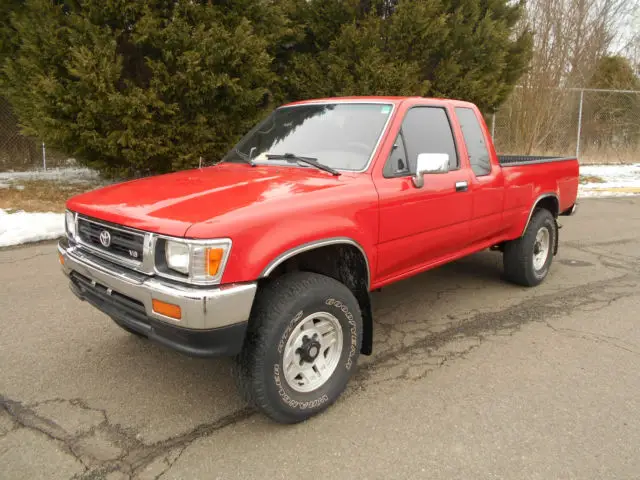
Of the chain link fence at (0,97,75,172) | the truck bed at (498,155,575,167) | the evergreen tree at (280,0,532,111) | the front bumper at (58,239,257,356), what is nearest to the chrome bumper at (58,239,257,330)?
the front bumper at (58,239,257,356)

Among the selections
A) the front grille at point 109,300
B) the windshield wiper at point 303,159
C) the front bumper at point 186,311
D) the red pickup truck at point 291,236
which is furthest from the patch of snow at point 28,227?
the front bumper at point 186,311

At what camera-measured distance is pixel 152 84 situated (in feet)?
28.2

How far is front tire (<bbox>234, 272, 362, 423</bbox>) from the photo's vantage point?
2.67 meters

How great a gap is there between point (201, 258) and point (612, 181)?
1523 centimetres

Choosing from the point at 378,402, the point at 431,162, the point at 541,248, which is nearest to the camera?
the point at 378,402

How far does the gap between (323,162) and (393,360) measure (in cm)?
149

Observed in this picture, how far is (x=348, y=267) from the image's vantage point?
3.35m

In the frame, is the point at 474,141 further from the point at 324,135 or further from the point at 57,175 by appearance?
the point at 57,175

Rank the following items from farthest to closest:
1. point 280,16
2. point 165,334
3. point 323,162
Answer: point 280,16 → point 323,162 → point 165,334

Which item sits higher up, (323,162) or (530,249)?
(323,162)

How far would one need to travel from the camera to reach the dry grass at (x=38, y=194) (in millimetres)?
8391

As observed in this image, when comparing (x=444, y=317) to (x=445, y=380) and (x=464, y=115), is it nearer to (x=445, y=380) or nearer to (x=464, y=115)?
(x=445, y=380)

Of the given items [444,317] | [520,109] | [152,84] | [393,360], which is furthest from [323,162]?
[520,109]

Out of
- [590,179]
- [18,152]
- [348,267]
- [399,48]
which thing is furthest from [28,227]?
[590,179]
